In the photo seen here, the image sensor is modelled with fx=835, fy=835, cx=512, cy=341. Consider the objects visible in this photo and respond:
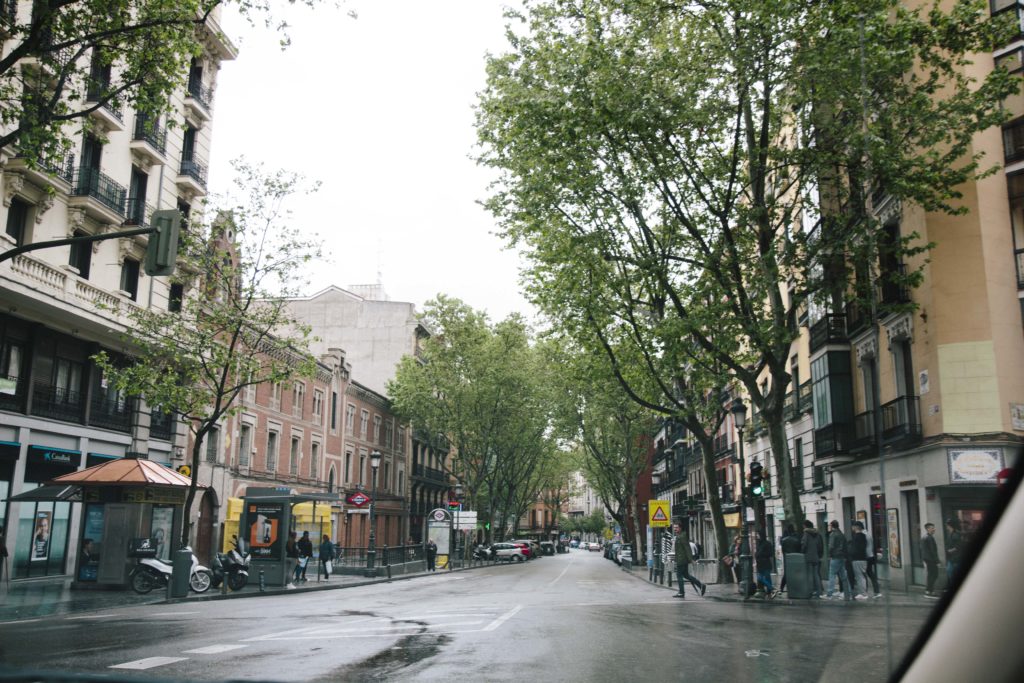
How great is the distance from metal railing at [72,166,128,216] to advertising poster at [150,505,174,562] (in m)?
10.1

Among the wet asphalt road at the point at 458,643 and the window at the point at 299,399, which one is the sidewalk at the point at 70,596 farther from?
the window at the point at 299,399

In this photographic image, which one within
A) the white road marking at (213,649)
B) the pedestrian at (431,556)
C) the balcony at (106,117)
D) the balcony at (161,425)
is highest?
the balcony at (106,117)

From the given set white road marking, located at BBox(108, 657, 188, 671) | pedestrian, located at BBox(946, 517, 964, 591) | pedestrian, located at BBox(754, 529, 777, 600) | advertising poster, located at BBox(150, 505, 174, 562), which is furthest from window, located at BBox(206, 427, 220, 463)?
pedestrian, located at BBox(946, 517, 964, 591)

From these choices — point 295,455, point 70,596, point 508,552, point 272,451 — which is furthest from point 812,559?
point 508,552

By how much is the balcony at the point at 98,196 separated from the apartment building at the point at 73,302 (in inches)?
1.5

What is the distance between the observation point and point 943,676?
1.63 meters

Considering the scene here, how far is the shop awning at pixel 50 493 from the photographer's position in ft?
71.2

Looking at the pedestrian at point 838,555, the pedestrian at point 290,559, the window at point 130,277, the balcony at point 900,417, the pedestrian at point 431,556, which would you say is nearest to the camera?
the balcony at point 900,417

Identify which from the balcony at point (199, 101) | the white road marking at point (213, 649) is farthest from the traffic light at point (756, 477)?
the balcony at point (199, 101)

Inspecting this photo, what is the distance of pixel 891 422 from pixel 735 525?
27.7m

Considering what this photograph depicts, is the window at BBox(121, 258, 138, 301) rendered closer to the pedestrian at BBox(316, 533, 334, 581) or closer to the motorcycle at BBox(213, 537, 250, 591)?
the motorcycle at BBox(213, 537, 250, 591)

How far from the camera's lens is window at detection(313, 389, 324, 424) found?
156ft

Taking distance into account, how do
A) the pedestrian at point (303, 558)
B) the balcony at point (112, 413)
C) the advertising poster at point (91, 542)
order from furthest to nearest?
1. the pedestrian at point (303, 558)
2. the balcony at point (112, 413)
3. the advertising poster at point (91, 542)

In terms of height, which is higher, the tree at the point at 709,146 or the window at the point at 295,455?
the tree at the point at 709,146
